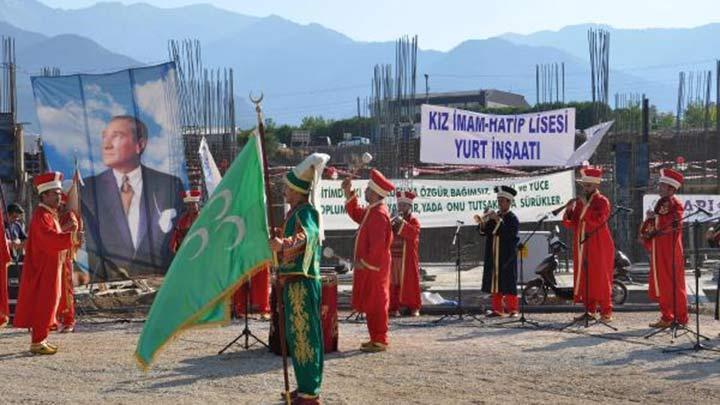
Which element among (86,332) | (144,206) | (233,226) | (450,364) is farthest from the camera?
(144,206)

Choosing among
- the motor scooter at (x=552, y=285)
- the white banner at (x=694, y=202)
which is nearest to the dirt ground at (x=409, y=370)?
the motor scooter at (x=552, y=285)

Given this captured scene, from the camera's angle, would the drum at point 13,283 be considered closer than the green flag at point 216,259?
No

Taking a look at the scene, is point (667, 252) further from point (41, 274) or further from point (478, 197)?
point (41, 274)

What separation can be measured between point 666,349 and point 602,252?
7.08 ft

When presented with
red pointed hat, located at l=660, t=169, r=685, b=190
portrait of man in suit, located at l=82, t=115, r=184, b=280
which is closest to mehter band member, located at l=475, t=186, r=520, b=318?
red pointed hat, located at l=660, t=169, r=685, b=190

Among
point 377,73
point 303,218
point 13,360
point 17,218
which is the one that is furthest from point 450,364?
point 377,73

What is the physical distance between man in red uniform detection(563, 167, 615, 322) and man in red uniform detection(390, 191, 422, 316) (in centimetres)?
217

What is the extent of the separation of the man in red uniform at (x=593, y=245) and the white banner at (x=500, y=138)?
10.9 ft

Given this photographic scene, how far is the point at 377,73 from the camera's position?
25375 mm

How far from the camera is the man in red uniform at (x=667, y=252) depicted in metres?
10.8

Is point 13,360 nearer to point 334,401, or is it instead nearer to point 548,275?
point 334,401

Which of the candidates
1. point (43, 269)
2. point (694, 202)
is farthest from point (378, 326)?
point (694, 202)

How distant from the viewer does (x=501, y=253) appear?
12430mm

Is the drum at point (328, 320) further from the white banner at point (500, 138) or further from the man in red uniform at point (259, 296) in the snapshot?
the white banner at point (500, 138)
